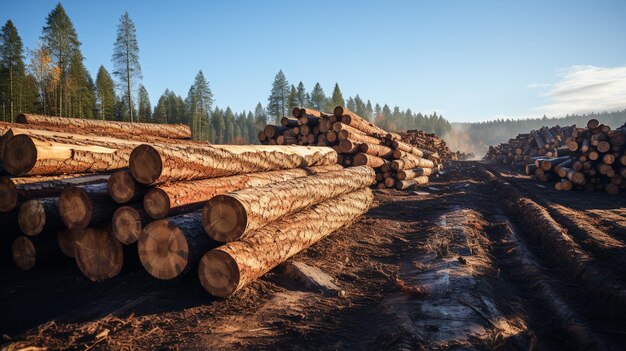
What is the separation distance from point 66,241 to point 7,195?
1.06 metres

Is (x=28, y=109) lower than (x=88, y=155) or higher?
higher

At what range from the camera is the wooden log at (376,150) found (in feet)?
38.0

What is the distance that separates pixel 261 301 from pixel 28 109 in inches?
1608

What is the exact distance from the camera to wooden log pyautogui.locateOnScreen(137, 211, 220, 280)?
3715mm

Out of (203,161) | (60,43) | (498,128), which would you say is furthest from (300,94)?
(498,128)

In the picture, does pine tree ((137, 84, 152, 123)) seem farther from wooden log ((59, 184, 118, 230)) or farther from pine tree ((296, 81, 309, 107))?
wooden log ((59, 184, 118, 230))

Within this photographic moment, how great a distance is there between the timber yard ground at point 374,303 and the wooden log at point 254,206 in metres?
0.75

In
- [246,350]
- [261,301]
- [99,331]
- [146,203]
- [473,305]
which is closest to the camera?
[246,350]

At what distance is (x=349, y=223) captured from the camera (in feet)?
23.7

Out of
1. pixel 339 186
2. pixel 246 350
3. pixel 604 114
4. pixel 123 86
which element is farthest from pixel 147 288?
pixel 604 114

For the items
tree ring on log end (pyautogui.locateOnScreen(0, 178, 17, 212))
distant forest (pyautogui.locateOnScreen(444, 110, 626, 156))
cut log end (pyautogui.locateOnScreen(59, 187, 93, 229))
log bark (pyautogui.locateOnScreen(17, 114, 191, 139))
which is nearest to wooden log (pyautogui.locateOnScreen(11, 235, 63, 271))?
tree ring on log end (pyautogui.locateOnScreen(0, 178, 17, 212))

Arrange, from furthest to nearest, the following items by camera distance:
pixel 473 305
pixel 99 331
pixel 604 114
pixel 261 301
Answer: pixel 604 114
pixel 261 301
pixel 473 305
pixel 99 331

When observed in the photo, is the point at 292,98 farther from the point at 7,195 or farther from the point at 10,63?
the point at 7,195

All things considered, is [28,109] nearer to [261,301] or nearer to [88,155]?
[88,155]
